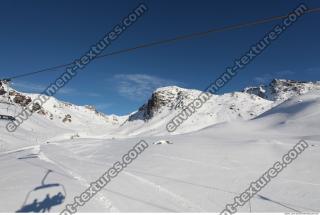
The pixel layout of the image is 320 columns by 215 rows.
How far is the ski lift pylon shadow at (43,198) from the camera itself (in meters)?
9.20

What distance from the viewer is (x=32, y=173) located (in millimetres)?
14188

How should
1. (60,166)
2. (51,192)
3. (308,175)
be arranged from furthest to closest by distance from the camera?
(60,166)
(308,175)
(51,192)

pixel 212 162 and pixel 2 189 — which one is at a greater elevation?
pixel 212 162

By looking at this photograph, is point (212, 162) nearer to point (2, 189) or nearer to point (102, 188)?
point (102, 188)

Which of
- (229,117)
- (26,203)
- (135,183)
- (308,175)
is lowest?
(26,203)

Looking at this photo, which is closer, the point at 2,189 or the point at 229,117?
the point at 2,189

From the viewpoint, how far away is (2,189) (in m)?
11.3

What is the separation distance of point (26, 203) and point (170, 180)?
538 cm

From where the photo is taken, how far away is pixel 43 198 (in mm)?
10094

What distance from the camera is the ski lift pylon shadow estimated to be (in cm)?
920

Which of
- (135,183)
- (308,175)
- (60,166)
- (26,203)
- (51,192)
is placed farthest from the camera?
(60,166)

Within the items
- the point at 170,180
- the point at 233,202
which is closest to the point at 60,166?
the point at 170,180

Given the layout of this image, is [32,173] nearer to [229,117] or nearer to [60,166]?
[60,166]

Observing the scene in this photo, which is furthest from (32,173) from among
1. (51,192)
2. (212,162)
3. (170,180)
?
(212,162)
